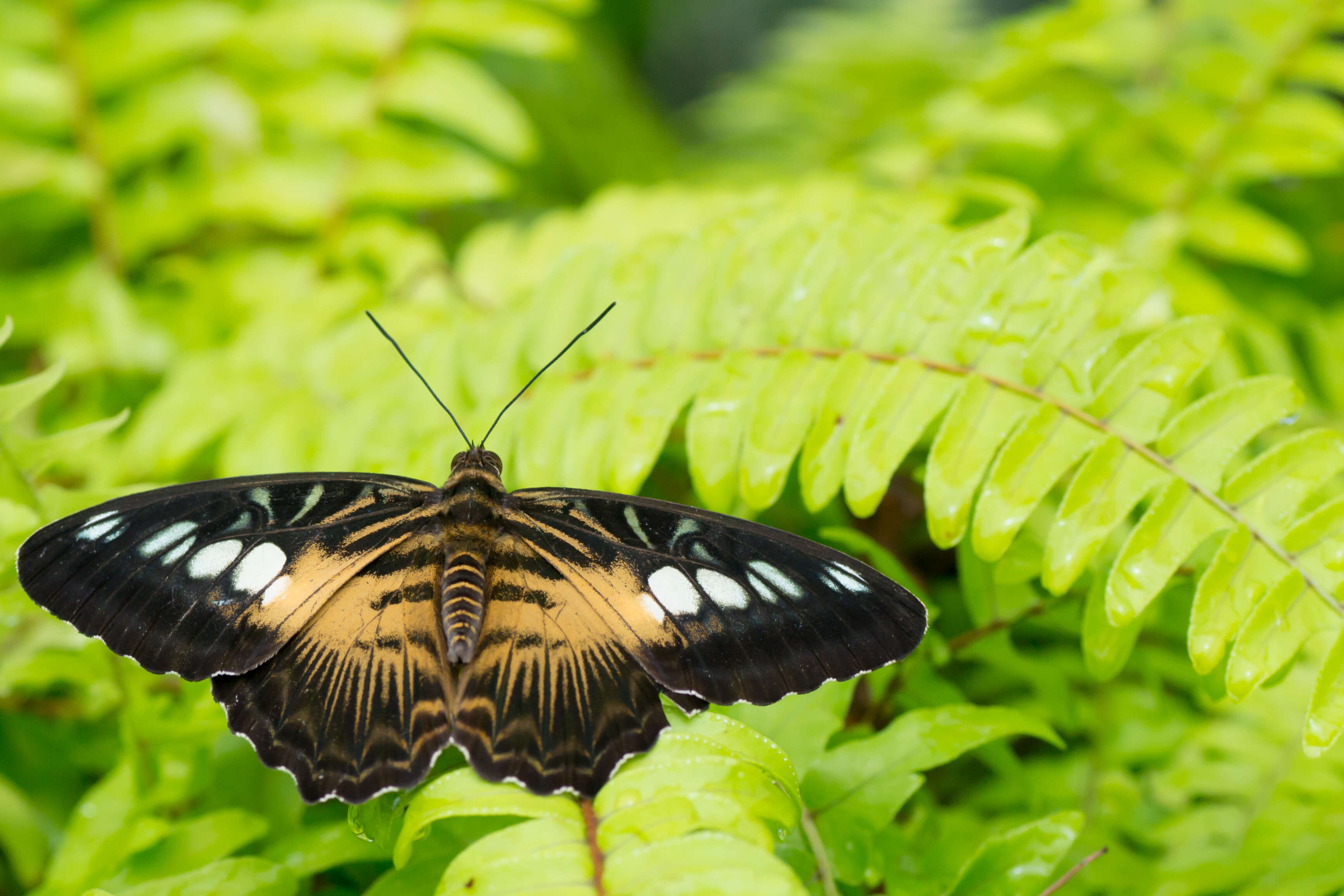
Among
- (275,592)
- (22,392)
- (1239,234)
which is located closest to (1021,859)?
(275,592)

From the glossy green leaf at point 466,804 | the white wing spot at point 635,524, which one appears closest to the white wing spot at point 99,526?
the glossy green leaf at point 466,804

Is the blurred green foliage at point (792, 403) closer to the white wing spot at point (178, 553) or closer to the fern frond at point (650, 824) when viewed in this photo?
the fern frond at point (650, 824)

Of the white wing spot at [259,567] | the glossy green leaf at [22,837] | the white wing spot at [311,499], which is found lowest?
the glossy green leaf at [22,837]

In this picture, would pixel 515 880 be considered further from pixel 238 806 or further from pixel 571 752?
pixel 238 806

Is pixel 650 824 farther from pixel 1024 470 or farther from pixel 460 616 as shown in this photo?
pixel 1024 470

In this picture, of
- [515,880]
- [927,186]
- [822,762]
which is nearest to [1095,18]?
[927,186]
